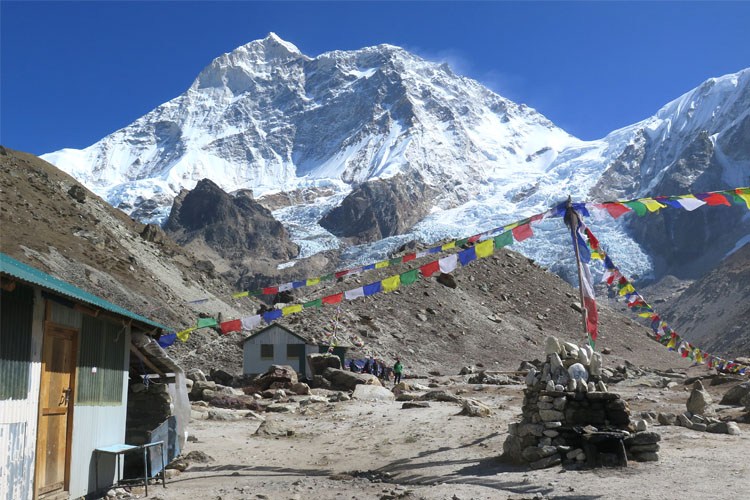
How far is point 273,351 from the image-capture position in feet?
103

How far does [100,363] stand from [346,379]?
732 inches

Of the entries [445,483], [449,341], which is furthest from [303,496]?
[449,341]

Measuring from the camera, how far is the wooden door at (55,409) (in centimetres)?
864

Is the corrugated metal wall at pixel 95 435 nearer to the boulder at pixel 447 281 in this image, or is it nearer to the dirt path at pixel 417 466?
the dirt path at pixel 417 466

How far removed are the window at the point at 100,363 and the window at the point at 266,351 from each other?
20.5 m

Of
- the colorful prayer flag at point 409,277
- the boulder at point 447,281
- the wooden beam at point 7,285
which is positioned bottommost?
the wooden beam at point 7,285

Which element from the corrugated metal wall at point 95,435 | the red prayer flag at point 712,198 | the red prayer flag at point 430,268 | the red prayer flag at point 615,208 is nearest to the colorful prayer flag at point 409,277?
the red prayer flag at point 430,268

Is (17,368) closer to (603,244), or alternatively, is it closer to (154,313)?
(154,313)

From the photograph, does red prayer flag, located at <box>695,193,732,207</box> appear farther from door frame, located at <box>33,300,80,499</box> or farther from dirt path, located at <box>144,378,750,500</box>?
door frame, located at <box>33,300,80,499</box>

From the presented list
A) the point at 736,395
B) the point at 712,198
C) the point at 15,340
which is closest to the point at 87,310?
the point at 15,340

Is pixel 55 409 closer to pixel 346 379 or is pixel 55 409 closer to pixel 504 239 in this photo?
pixel 504 239

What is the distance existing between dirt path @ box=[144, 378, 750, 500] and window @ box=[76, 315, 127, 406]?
5.90ft

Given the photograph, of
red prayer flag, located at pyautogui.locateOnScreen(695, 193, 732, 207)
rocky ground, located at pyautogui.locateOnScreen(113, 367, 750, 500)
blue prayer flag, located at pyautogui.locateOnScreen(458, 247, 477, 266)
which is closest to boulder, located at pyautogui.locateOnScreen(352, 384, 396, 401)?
rocky ground, located at pyautogui.locateOnScreen(113, 367, 750, 500)

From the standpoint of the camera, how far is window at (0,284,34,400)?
7.86m
